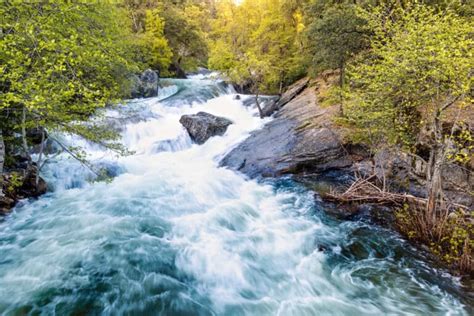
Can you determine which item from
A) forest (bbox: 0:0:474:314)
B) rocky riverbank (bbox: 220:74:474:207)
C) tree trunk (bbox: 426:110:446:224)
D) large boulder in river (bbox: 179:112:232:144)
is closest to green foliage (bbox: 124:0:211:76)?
forest (bbox: 0:0:474:314)

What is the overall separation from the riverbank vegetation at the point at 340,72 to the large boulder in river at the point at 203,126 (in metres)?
3.97

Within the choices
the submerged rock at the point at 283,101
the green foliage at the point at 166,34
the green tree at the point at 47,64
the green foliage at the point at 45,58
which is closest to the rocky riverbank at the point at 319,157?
the submerged rock at the point at 283,101

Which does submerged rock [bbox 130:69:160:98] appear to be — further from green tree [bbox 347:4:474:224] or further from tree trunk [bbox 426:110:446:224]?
tree trunk [bbox 426:110:446:224]

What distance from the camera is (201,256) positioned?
656 centimetres

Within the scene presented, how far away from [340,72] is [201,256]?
40.4ft

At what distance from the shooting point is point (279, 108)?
19.2m

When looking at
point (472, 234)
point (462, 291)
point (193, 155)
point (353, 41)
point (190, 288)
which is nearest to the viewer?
point (462, 291)

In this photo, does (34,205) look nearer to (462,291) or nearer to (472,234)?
(462,291)

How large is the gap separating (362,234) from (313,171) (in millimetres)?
4148

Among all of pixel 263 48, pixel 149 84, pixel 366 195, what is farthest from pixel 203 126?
pixel 263 48

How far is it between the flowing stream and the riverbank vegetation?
1.36 metres

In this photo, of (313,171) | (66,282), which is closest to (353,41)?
(313,171)

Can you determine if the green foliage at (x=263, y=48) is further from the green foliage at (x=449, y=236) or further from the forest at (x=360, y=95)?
the green foliage at (x=449, y=236)

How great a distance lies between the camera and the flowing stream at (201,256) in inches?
206
